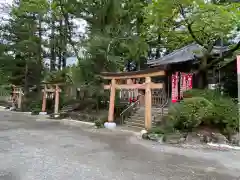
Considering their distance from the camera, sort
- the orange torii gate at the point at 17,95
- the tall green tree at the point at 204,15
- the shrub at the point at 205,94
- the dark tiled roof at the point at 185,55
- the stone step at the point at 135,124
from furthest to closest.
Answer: the orange torii gate at the point at 17,95
the dark tiled roof at the point at 185,55
the stone step at the point at 135,124
the shrub at the point at 205,94
the tall green tree at the point at 204,15

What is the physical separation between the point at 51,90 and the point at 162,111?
1059cm

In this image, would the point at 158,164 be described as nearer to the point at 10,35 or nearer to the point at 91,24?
the point at 91,24

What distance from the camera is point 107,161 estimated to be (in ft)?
18.4

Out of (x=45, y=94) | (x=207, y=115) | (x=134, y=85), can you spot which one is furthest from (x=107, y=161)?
(x=45, y=94)

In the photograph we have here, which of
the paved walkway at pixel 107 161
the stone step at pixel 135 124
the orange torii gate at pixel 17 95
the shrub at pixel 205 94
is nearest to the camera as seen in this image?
the paved walkway at pixel 107 161

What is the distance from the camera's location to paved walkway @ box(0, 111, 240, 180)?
4633mm

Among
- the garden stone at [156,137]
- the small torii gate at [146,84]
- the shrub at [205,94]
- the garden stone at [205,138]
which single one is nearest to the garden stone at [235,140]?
the garden stone at [205,138]

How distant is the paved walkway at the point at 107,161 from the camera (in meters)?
4.63

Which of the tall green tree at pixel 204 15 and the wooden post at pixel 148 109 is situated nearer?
the tall green tree at pixel 204 15

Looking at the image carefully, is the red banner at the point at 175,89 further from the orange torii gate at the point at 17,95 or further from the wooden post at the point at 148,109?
the orange torii gate at the point at 17,95

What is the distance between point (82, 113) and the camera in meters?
15.5

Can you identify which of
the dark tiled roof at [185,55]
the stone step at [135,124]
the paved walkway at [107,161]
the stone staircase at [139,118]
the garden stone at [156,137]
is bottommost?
the paved walkway at [107,161]

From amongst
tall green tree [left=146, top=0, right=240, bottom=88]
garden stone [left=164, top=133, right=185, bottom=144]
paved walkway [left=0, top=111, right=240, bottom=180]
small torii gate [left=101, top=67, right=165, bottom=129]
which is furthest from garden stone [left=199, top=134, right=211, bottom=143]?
tall green tree [left=146, top=0, right=240, bottom=88]

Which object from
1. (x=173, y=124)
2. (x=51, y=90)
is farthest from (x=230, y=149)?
(x=51, y=90)
